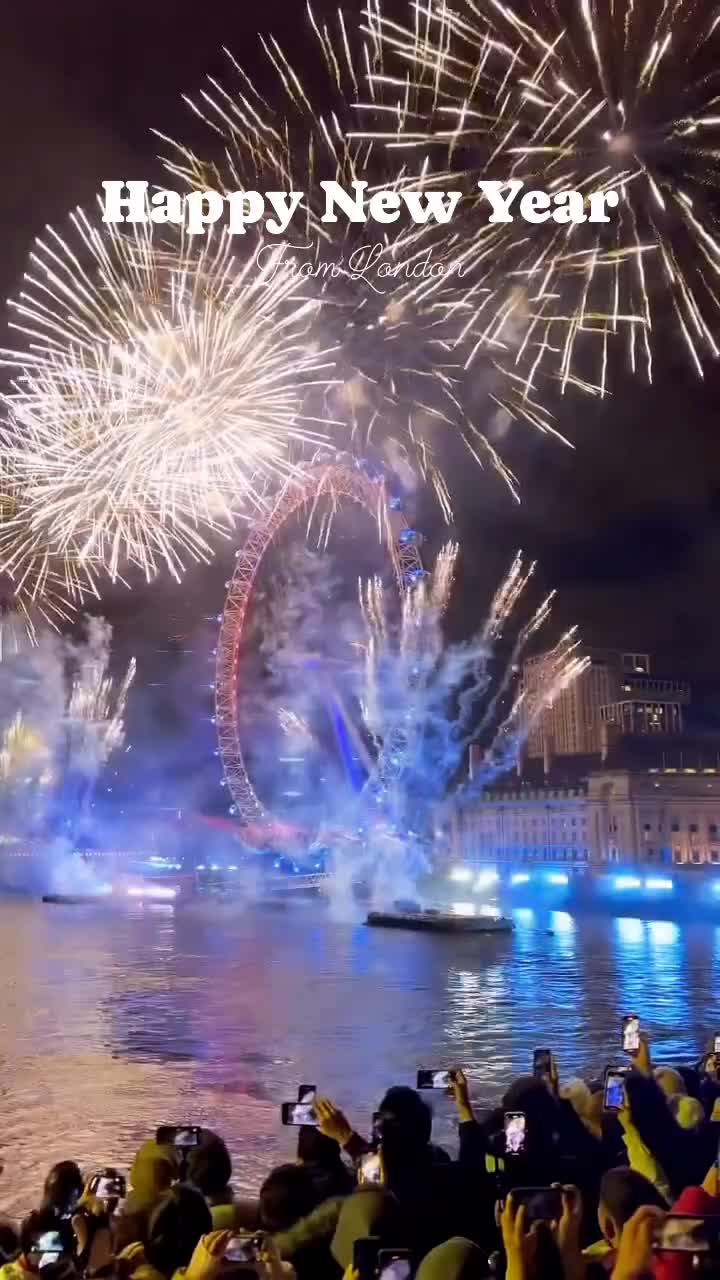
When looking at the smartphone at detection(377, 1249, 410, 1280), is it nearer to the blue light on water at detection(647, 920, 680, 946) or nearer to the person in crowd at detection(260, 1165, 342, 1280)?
the person in crowd at detection(260, 1165, 342, 1280)

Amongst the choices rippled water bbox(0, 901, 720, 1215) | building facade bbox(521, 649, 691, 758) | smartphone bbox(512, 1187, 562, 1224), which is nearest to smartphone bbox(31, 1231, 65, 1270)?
smartphone bbox(512, 1187, 562, 1224)

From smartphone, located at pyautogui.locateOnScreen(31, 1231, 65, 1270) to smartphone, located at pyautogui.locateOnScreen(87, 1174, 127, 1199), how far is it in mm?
467

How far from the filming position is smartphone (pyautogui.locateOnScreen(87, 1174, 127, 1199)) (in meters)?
6.94

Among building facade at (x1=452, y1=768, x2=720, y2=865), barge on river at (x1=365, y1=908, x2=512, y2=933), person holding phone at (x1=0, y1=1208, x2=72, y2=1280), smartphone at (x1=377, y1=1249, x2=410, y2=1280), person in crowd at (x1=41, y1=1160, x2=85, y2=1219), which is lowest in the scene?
barge on river at (x1=365, y1=908, x2=512, y2=933)

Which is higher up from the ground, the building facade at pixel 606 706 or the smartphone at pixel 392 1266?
the building facade at pixel 606 706

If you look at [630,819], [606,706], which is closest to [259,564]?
[630,819]

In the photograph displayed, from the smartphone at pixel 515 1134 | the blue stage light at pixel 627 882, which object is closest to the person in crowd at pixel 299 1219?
the smartphone at pixel 515 1134

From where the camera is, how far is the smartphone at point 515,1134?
7789 millimetres

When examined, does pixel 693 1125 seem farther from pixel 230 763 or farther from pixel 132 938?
pixel 230 763

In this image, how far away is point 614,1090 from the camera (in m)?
8.59

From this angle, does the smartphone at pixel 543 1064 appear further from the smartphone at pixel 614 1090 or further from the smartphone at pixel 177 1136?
the smartphone at pixel 177 1136

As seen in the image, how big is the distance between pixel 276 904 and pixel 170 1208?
88122 millimetres

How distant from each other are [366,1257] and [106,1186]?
2.08 meters

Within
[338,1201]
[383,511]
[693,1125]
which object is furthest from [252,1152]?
[383,511]
